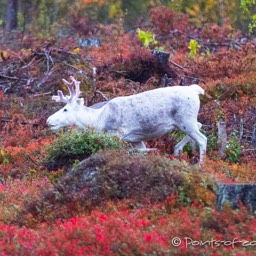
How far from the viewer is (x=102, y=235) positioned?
8875mm

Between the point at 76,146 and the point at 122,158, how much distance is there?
2142 mm

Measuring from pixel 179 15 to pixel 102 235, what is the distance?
19.8 m

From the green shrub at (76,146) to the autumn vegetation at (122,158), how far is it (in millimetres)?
18

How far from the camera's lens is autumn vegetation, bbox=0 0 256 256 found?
29.6 ft

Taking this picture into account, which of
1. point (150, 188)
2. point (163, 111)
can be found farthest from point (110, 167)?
point (163, 111)

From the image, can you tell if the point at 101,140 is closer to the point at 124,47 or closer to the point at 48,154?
the point at 48,154

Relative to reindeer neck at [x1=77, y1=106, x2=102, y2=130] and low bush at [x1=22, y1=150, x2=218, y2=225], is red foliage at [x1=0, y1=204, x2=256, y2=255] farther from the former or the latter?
reindeer neck at [x1=77, y1=106, x2=102, y2=130]

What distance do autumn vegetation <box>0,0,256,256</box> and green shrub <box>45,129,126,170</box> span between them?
0.06 ft

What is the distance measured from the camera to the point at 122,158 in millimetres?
11211

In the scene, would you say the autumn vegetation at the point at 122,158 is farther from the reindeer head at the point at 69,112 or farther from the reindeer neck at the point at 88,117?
the reindeer neck at the point at 88,117

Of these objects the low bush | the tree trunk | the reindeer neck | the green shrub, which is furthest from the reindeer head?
the tree trunk

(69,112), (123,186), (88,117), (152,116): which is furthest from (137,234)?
(69,112)

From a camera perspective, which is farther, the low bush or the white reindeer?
the white reindeer

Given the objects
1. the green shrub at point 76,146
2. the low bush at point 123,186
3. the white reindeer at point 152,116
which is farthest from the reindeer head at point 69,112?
the low bush at point 123,186
